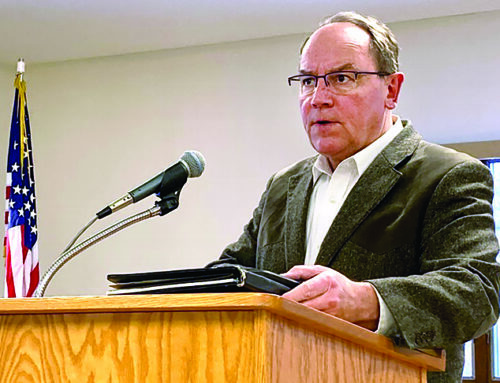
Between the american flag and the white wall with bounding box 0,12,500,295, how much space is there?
71 cm

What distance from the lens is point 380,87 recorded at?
2.16 meters

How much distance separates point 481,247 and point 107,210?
82 centimetres

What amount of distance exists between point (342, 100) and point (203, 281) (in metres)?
0.96

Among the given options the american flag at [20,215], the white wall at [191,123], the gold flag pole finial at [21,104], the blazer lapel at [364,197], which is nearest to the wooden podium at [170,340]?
the blazer lapel at [364,197]

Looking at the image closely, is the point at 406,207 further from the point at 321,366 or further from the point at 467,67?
the point at 467,67

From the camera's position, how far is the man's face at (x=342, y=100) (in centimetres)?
210

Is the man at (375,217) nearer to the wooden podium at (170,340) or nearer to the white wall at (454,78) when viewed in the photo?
the wooden podium at (170,340)

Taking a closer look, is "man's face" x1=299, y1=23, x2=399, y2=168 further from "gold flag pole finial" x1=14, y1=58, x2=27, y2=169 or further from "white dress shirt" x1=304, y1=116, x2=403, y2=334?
"gold flag pole finial" x1=14, y1=58, x2=27, y2=169

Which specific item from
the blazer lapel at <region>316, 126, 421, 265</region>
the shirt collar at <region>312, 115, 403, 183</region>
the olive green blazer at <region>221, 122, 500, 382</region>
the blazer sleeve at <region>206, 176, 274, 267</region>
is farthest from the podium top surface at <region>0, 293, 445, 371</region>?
the blazer sleeve at <region>206, 176, 274, 267</region>

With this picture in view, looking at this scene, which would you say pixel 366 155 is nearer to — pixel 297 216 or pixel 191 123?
pixel 297 216

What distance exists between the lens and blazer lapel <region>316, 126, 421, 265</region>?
76.0 inches

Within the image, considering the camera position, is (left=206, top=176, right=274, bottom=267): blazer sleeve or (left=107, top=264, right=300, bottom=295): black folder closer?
(left=107, top=264, right=300, bottom=295): black folder

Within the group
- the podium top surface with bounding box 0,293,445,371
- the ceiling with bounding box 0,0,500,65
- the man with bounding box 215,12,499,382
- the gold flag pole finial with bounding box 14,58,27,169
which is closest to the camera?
the podium top surface with bounding box 0,293,445,371

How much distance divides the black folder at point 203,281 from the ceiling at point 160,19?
3.95m
